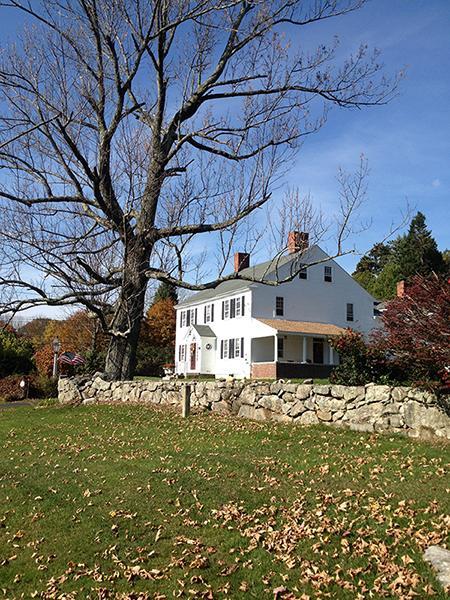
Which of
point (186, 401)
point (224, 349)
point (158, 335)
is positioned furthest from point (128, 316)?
point (158, 335)

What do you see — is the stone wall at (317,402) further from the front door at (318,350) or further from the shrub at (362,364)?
the front door at (318,350)

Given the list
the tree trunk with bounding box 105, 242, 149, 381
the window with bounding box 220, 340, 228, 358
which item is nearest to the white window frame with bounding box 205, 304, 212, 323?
the window with bounding box 220, 340, 228, 358

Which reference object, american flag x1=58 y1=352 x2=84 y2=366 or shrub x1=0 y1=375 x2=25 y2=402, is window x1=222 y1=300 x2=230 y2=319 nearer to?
american flag x1=58 y1=352 x2=84 y2=366

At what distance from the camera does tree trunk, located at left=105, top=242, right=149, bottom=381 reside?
1512 cm

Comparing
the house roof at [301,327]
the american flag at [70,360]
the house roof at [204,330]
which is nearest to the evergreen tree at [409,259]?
the house roof at [301,327]

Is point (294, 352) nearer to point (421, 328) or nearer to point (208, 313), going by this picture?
point (208, 313)

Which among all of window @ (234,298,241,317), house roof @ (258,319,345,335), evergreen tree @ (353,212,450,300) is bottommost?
house roof @ (258,319,345,335)

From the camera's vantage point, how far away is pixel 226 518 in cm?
554

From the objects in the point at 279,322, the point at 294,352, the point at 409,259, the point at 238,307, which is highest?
the point at 409,259

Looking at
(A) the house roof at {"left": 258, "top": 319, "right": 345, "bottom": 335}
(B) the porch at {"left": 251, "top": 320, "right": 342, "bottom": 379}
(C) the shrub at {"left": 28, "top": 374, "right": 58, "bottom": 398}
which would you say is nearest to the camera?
(C) the shrub at {"left": 28, "top": 374, "right": 58, "bottom": 398}

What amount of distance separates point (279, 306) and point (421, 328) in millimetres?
23071

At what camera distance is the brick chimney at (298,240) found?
12.6 metres

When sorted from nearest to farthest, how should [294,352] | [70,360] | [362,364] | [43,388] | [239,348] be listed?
[362,364] → [43,388] → [70,360] → [294,352] → [239,348]

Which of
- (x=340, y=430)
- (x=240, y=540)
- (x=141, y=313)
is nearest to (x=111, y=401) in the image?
(x=141, y=313)
